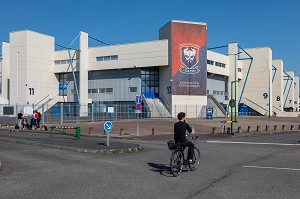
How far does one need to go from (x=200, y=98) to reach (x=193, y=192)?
4883cm

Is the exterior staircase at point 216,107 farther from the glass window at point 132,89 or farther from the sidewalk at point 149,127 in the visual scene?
the sidewalk at point 149,127

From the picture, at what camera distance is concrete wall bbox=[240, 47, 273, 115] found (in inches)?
2881

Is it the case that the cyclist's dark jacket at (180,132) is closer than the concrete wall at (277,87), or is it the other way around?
the cyclist's dark jacket at (180,132)

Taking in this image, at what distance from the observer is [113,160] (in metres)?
11.8

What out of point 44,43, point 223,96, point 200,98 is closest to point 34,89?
point 44,43

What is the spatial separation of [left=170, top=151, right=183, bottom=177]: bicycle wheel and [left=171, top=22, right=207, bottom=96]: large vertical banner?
43.8 m

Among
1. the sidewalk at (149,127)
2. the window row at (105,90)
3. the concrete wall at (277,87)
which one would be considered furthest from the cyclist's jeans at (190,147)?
the concrete wall at (277,87)

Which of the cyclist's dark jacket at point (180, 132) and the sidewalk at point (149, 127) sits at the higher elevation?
the cyclist's dark jacket at point (180, 132)

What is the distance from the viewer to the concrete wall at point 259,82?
73188mm

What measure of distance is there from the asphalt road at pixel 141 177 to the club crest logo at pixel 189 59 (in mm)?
41113

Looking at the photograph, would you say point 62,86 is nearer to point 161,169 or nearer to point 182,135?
point 161,169

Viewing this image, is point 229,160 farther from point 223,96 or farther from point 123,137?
point 223,96

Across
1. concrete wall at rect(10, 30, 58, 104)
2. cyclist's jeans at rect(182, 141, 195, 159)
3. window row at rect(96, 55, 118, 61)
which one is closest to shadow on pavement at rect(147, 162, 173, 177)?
cyclist's jeans at rect(182, 141, 195, 159)

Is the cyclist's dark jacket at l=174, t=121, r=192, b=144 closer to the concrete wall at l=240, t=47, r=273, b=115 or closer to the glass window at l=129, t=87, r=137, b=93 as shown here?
the glass window at l=129, t=87, r=137, b=93
